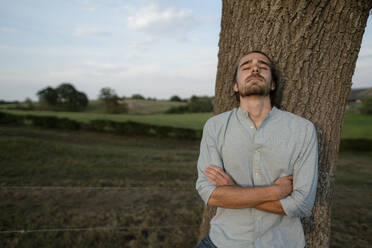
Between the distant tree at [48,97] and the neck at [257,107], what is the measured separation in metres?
24.5

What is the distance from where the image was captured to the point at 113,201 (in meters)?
4.43

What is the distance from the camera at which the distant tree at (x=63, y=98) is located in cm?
2298

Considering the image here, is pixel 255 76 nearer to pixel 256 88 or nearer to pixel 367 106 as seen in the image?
pixel 256 88

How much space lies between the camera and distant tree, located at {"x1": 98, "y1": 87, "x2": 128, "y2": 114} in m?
20.8

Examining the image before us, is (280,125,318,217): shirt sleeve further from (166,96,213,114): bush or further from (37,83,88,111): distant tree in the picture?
(166,96,213,114): bush

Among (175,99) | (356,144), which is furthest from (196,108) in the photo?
(356,144)

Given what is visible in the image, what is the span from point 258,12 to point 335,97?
3.00 ft

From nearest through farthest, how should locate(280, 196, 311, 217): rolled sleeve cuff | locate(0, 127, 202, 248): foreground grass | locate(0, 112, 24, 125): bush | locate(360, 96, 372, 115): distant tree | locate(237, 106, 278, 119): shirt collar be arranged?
1. locate(280, 196, 311, 217): rolled sleeve cuff
2. locate(237, 106, 278, 119): shirt collar
3. locate(0, 127, 202, 248): foreground grass
4. locate(0, 112, 24, 125): bush
5. locate(360, 96, 372, 115): distant tree

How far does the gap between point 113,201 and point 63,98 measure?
79.3 ft

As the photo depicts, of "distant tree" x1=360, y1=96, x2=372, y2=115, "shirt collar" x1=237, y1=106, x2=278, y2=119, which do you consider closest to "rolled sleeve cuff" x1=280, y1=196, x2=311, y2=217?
"shirt collar" x1=237, y1=106, x2=278, y2=119

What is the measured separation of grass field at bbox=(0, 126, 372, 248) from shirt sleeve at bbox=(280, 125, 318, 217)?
87.9 inches

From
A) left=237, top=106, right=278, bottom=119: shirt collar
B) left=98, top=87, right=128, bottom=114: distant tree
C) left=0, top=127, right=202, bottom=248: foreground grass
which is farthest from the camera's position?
left=98, top=87, right=128, bottom=114: distant tree

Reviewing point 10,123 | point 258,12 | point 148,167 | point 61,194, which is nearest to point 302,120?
point 258,12

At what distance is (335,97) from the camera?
1805mm
